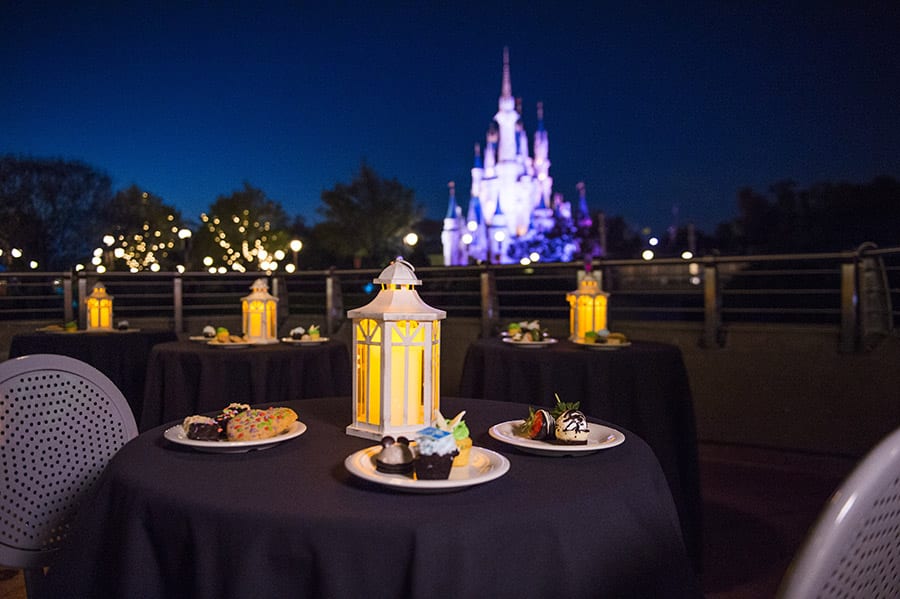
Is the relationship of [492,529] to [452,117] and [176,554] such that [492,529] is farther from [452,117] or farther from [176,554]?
[452,117]

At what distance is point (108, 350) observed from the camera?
192 inches

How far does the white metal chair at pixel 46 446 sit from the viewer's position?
1.72 metres

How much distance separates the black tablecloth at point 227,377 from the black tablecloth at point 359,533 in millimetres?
2166

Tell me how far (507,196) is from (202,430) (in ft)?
159

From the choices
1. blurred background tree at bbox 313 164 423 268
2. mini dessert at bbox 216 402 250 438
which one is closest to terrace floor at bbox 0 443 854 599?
mini dessert at bbox 216 402 250 438

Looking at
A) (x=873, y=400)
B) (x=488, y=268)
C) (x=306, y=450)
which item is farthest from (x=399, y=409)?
(x=488, y=268)

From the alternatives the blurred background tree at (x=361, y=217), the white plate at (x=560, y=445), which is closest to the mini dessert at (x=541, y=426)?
the white plate at (x=560, y=445)

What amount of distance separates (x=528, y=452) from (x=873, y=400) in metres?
4.43

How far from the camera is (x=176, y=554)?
1.15 m

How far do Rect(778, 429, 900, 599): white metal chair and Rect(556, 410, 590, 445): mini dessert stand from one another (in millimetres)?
743

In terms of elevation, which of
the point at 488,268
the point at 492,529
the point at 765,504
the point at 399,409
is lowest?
the point at 765,504

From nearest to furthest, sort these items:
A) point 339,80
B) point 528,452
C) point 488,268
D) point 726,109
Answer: point 528,452 < point 488,268 < point 339,80 < point 726,109

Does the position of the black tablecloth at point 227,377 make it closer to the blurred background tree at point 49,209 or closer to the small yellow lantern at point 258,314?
the small yellow lantern at point 258,314

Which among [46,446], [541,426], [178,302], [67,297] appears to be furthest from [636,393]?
[67,297]
